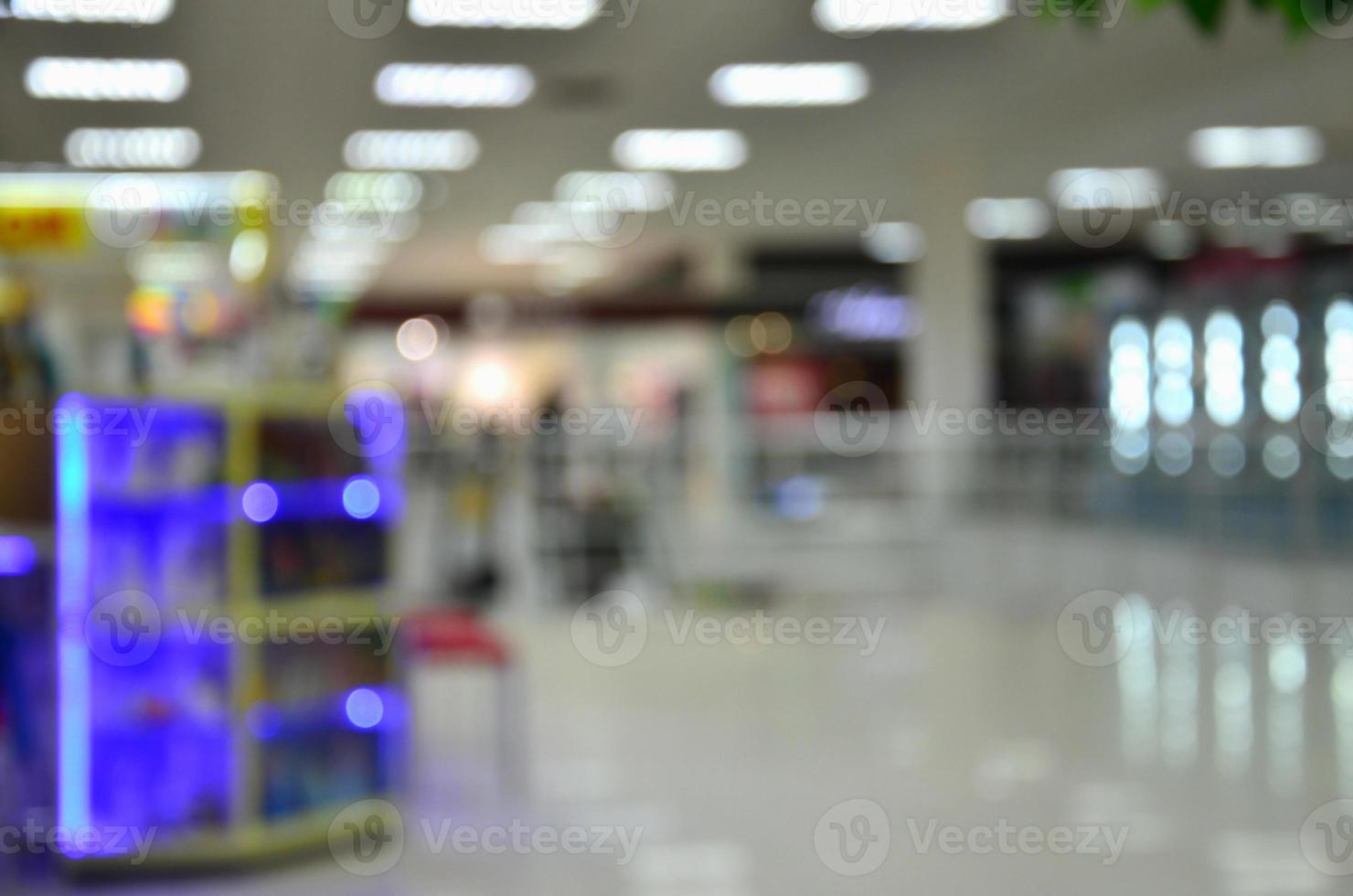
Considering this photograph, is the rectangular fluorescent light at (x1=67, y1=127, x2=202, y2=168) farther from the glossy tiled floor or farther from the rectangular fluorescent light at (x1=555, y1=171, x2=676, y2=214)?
the glossy tiled floor

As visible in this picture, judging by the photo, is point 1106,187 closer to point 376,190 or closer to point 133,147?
point 376,190

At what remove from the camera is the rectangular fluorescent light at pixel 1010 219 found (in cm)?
1359

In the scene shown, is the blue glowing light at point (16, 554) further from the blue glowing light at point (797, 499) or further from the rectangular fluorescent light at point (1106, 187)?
the rectangular fluorescent light at point (1106, 187)

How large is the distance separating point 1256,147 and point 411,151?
261 inches

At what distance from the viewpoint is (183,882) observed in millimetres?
3881

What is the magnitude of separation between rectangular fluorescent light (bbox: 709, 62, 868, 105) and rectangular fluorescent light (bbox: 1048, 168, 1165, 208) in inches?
142

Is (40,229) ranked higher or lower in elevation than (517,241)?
lower

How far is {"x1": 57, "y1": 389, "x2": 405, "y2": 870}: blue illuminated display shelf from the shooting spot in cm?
387

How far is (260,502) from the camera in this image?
4.16 metres

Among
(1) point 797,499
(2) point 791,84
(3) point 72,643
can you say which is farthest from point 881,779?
(1) point 797,499

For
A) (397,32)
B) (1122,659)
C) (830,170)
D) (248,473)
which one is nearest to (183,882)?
(248,473)

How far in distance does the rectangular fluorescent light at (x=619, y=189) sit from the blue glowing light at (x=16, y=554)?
8009mm

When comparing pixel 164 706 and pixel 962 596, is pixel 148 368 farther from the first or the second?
pixel 962 596

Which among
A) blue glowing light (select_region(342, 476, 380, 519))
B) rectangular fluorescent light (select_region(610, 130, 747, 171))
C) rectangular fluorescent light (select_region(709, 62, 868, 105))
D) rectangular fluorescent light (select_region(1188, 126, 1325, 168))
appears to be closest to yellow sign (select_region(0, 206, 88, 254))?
blue glowing light (select_region(342, 476, 380, 519))
